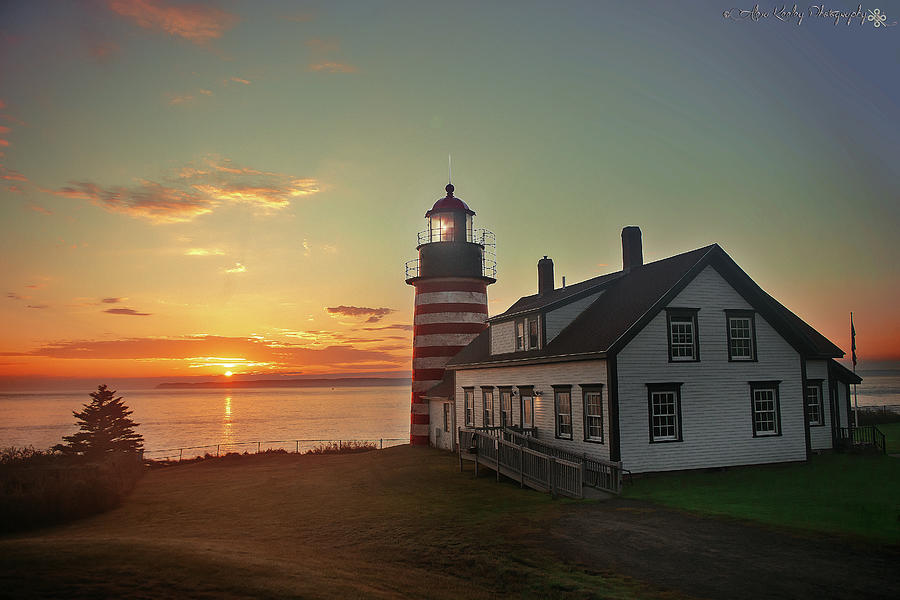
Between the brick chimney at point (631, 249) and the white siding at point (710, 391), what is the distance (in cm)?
500

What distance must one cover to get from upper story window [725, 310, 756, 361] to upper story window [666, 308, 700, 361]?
5.41 feet

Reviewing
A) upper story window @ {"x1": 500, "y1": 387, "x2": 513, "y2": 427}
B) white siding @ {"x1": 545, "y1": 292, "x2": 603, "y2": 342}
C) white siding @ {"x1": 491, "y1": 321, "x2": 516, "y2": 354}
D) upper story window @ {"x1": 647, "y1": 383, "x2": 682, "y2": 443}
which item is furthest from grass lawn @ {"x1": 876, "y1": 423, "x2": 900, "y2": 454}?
white siding @ {"x1": 491, "y1": 321, "x2": 516, "y2": 354}

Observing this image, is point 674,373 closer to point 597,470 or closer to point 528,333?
point 597,470

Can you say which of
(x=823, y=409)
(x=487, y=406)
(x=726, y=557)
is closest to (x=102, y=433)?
(x=487, y=406)

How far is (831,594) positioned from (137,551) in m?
11.6

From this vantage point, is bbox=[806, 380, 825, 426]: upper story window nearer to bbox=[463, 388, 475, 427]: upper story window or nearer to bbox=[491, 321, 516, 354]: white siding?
bbox=[491, 321, 516, 354]: white siding

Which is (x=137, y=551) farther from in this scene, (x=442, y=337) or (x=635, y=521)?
(x=442, y=337)

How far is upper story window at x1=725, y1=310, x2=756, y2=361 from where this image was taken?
25766 mm

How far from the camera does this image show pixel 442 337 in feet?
129

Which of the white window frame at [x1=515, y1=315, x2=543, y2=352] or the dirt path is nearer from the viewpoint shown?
the dirt path

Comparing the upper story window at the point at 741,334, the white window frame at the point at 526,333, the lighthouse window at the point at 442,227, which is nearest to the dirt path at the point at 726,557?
the upper story window at the point at 741,334

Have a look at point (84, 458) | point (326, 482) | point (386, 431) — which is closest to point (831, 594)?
point (326, 482)

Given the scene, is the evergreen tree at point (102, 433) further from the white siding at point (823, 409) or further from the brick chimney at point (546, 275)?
the white siding at point (823, 409)

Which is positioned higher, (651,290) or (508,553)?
(651,290)
